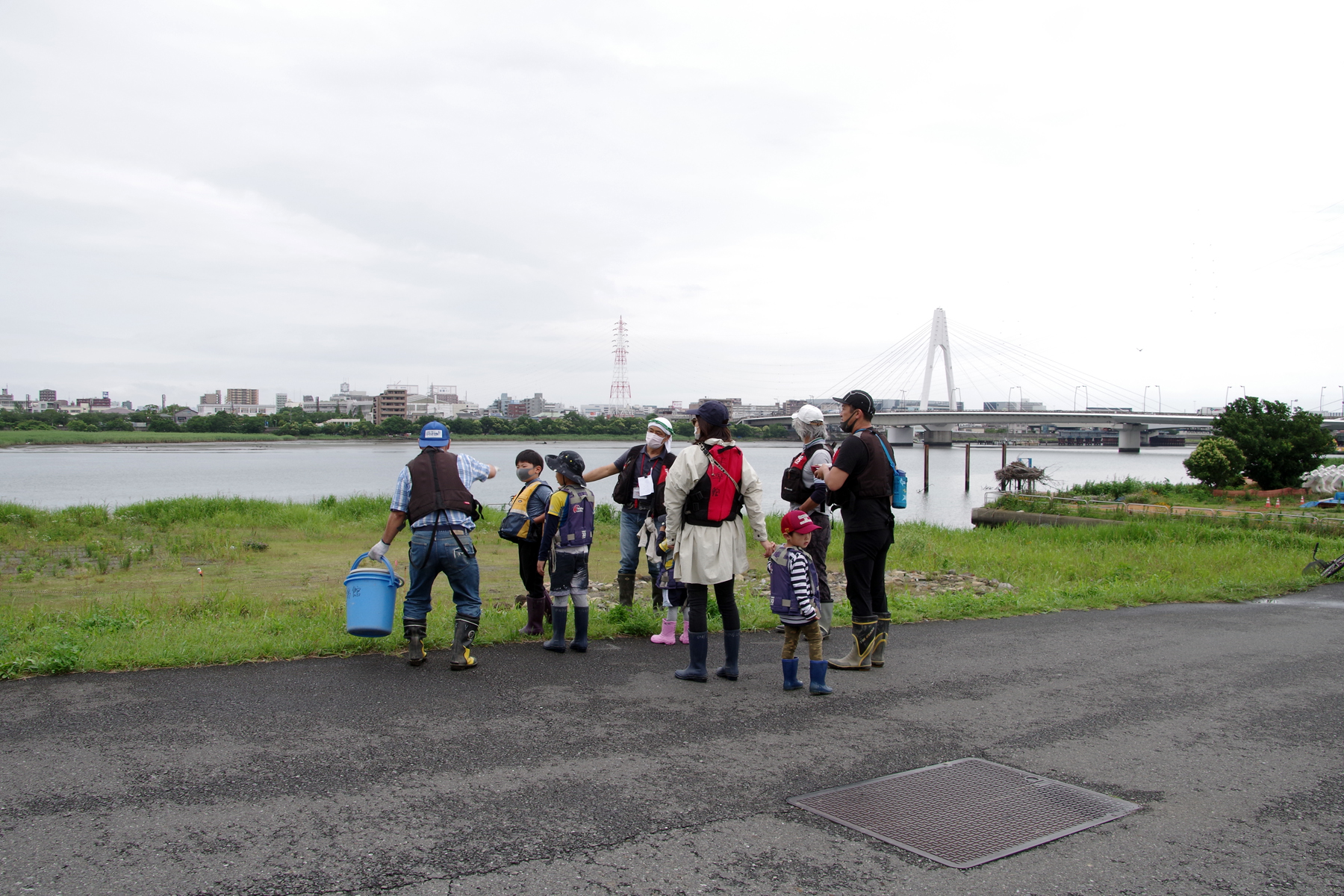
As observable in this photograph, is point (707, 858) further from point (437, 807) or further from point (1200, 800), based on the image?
point (1200, 800)

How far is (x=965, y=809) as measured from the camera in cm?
379

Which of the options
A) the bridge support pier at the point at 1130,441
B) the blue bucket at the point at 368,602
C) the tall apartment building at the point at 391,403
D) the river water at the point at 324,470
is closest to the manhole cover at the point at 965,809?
the blue bucket at the point at 368,602

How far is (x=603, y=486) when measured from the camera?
2103 inches

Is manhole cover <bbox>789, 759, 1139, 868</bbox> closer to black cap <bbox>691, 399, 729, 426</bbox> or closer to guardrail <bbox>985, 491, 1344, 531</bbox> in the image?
black cap <bbox>691, 399, 729, 426</bbox>

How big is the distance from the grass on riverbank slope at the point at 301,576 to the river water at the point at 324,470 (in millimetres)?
7709

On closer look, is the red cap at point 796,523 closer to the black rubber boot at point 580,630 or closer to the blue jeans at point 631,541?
the black rubber boot at point 580,630

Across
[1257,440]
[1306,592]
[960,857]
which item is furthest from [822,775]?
[1257,440]

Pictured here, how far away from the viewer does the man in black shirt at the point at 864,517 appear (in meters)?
6.11

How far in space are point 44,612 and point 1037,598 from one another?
33.5 ft

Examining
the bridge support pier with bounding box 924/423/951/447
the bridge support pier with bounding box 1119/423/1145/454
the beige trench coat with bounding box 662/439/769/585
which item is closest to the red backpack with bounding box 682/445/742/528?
the beige trench coat with bounding box 662/439/769/585

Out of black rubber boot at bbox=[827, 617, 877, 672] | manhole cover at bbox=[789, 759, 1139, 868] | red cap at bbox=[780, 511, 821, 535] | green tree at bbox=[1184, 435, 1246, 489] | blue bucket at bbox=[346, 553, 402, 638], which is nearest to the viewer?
manhole cover at bbox=[789, 759, 1139, 868]

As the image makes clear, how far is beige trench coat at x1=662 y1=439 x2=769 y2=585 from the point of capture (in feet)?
18.5

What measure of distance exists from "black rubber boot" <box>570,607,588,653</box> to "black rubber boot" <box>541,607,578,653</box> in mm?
98

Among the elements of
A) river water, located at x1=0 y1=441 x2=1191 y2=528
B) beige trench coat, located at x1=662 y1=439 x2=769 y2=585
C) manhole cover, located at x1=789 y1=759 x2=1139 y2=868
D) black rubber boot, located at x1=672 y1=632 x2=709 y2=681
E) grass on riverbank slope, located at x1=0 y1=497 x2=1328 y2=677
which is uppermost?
beige trench coat, located at x1=662 y1=439 x2=769 y2=585
